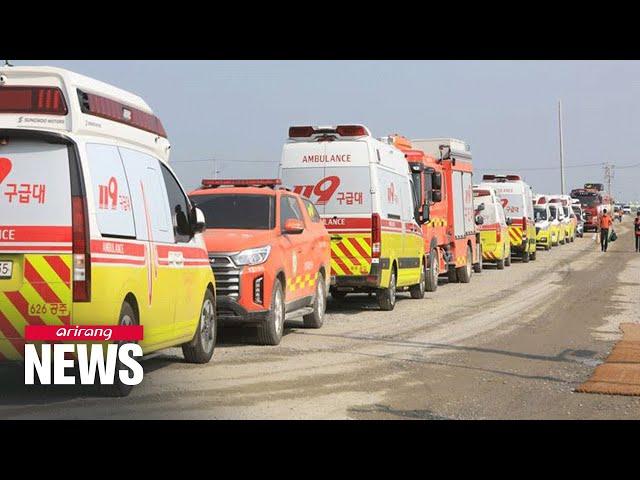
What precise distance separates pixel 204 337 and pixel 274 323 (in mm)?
2044

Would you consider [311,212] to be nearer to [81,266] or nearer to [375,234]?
[375,234]

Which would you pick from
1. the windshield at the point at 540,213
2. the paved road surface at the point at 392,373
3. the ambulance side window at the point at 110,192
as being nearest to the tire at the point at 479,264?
the paved road surface at the point at 392,373

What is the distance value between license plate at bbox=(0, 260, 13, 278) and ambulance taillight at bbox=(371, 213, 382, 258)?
399 inches

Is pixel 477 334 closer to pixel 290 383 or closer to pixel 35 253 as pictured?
pixel 290 383

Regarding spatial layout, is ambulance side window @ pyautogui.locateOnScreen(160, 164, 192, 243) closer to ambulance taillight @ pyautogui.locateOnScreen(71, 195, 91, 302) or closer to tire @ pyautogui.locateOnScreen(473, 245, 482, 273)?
ambulance taillight @ pyautogui.locateOnScreen(71, 195, 91, 302)

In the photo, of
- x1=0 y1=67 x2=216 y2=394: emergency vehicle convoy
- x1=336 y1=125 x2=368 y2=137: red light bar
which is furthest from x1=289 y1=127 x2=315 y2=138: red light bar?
x1=0 y1=67 x2=216 y2=394: emergency vehicle convoy

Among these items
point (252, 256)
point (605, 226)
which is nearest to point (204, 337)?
point (252, 256)

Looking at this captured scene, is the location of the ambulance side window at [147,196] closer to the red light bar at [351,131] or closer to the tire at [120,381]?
the tire at [120,381]

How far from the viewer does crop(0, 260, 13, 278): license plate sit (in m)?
9.43

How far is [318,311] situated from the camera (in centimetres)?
1711

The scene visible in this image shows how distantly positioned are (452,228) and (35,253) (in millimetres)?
19516

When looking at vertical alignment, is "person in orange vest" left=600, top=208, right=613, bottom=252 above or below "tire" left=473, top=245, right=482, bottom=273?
above

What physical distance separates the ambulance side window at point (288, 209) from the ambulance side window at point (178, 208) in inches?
126
